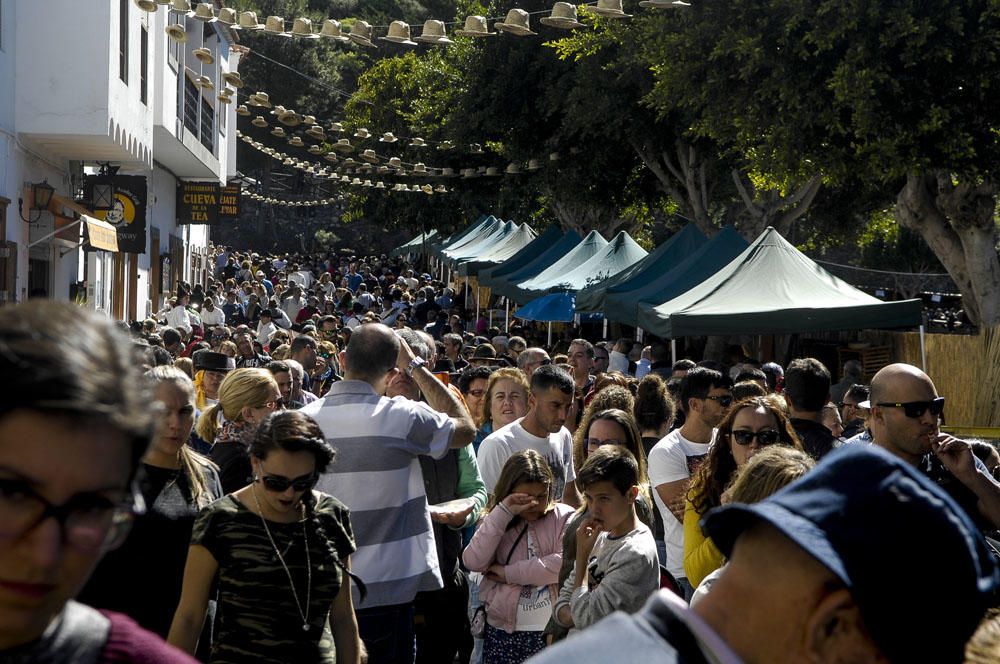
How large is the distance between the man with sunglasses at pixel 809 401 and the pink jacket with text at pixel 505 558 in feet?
5.31

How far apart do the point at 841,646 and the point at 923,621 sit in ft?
0.34

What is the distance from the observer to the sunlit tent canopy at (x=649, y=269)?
17.5 metres

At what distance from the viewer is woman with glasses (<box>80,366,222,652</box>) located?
173 inches

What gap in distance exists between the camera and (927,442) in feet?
17.9

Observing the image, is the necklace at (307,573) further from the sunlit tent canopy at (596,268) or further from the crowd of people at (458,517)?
the sunlit tent canopy at (596,268)

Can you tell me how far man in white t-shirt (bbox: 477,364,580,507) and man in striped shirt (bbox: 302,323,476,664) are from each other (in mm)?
1565

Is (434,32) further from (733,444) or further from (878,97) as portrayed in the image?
(733,444)

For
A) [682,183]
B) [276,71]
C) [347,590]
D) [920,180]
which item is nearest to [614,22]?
[682,183]

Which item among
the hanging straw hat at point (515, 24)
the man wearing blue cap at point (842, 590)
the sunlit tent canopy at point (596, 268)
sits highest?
the hanging straw hat at point (515, 24)

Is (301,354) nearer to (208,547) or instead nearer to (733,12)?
(208,547)

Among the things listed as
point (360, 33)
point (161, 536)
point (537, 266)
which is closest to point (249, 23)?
point (360, 33)

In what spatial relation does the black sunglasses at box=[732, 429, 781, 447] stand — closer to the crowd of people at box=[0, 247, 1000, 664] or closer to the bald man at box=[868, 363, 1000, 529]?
the crowd of people at box=[0, 247, 1000, 664]

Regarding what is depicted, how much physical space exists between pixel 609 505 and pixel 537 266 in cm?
1940

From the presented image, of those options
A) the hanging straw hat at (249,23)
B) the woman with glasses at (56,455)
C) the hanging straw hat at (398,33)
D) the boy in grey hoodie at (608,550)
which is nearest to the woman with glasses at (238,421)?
the boy in grey hoodie at (608,550)
